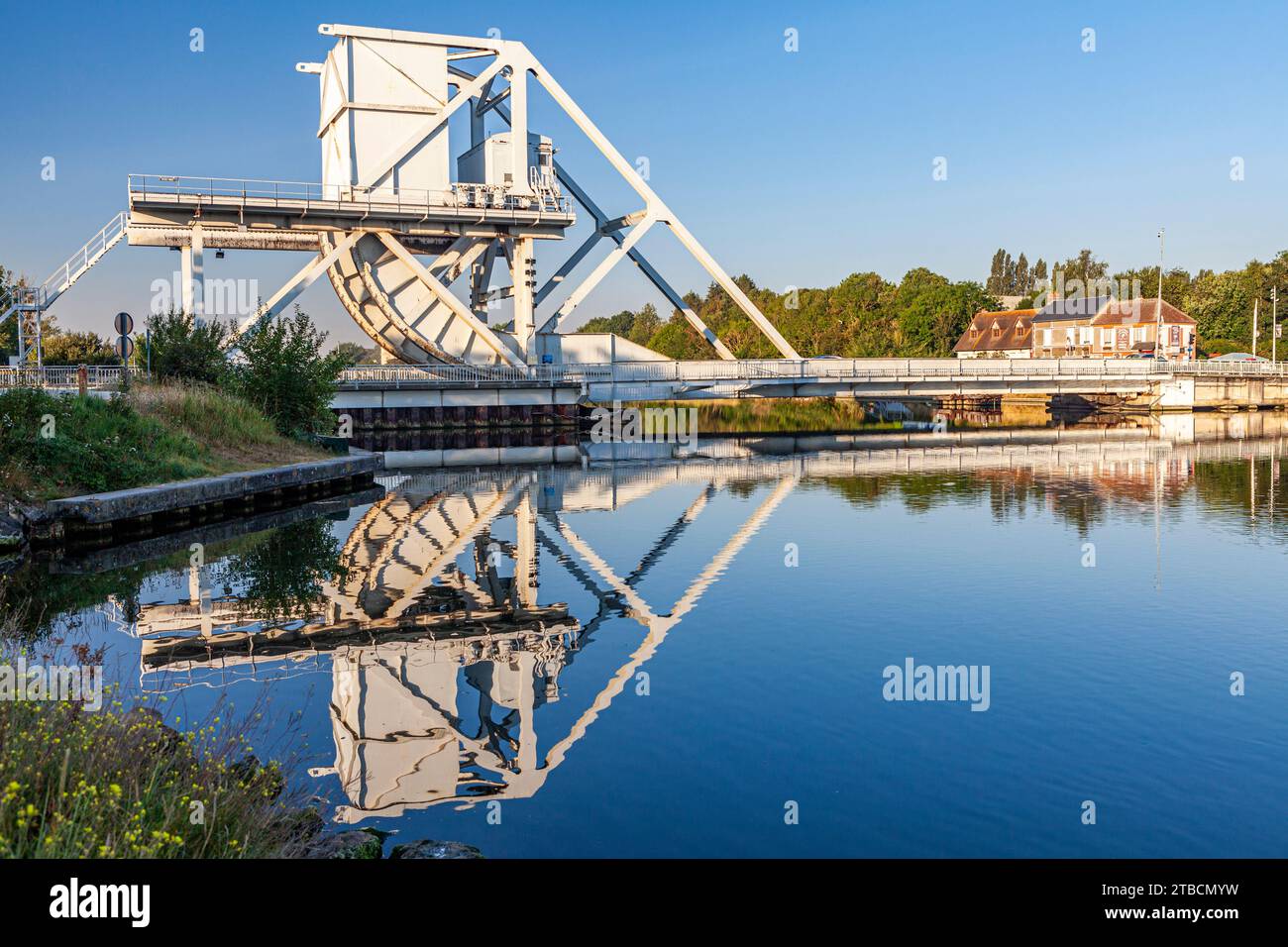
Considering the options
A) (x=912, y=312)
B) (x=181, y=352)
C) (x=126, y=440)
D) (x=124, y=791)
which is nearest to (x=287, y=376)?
(x=181, y=352)

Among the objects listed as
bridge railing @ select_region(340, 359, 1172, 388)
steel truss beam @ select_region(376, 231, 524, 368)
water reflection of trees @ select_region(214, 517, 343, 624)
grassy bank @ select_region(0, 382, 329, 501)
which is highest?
steel truss beam @ select_region(376, 231, 524, 368)

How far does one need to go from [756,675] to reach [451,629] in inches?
139

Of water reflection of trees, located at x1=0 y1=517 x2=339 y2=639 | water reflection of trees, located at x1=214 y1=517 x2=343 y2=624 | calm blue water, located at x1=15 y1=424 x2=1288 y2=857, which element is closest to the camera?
calm blue water, located at x1=15 y1=424 x2=1288 y2=857

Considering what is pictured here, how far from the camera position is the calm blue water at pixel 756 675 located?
7.09m

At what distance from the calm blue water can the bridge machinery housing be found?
23.9 meters

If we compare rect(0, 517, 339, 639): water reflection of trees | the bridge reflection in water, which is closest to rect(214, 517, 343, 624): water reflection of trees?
rect(0, 517, 339, 639): water reflection of trees

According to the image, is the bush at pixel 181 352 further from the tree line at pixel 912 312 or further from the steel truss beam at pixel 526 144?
the tree line at pixel 912 312

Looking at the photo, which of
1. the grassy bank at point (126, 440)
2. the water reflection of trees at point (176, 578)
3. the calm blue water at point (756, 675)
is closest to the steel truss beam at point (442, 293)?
the grassy bank at point (126, 440)

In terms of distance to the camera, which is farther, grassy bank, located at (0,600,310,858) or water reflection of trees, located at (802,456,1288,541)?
water reflection of trees, located at (802,456,1288,541)

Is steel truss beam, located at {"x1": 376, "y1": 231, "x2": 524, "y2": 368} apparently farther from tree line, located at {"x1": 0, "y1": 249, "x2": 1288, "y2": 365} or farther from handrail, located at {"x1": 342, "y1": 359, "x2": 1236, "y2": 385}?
tree line, located at {"x1": 0, "y1": 249, "x2": 1288, "y2": 365}

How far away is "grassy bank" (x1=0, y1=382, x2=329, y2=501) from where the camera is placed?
18.5 metres

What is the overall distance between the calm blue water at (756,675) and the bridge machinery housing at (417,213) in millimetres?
23857

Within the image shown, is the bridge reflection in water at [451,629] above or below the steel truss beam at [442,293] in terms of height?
below
